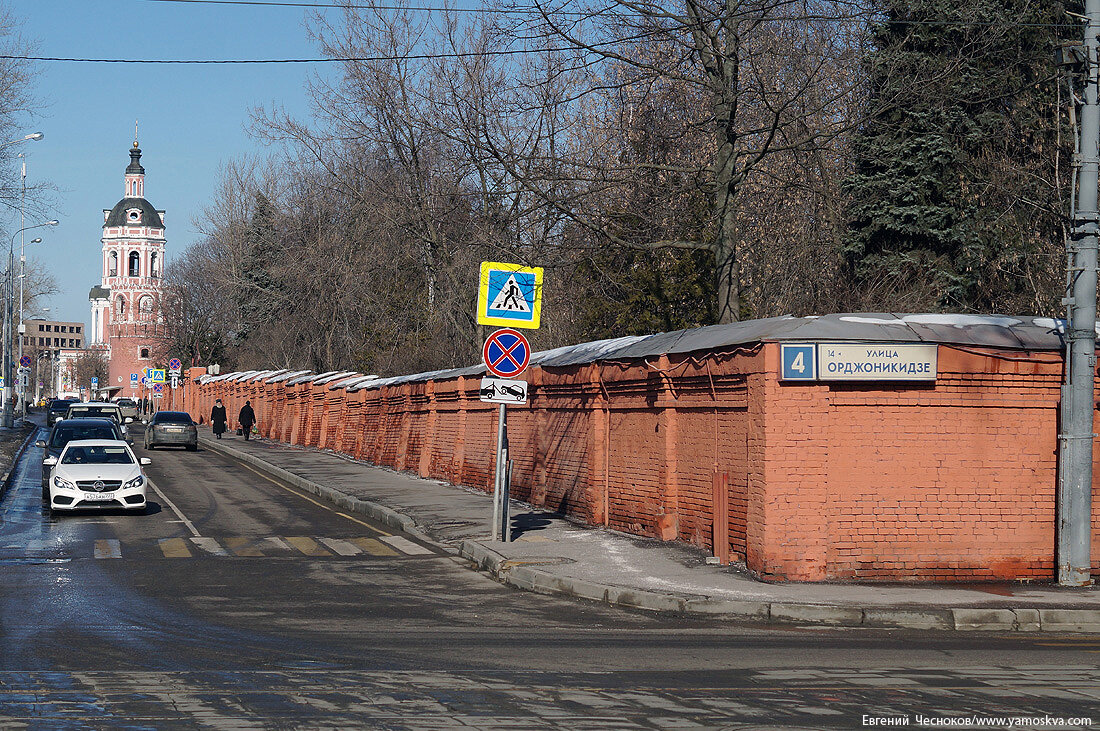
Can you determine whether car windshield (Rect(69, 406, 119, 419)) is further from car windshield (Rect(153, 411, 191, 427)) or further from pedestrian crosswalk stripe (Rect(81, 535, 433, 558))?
pedestrian crosswalk stripe (Rect(81, 535, 433, 558))

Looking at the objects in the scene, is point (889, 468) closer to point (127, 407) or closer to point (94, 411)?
point (94, 411)

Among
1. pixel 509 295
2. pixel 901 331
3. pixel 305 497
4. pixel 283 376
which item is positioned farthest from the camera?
pixel 283 376

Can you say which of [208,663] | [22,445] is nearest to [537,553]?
[208,663]

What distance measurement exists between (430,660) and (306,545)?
9266 mm

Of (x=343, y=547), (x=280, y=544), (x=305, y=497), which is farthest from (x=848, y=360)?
(x=305, y=497)

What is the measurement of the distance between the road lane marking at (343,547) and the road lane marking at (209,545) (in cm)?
163

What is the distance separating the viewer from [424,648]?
388 inches

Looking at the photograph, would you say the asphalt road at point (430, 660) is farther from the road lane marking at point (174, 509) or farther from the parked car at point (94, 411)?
the parked car at point (94, 411)

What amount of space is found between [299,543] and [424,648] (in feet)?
29.4

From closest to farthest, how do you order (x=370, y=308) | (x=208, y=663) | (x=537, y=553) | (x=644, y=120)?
(x=208, y=663), (x=537, y=553), (x=644, y=120), (x=370, y=308)

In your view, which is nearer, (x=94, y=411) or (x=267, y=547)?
(x=267, y=547)

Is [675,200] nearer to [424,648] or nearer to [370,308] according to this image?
[424,648]

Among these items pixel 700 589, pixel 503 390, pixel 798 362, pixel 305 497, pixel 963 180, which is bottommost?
pixel 305 497

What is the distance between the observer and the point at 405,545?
18125 mm
